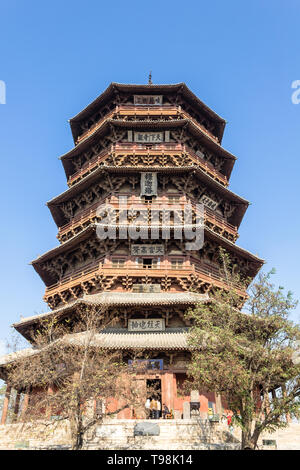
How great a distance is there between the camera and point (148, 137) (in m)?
22.6

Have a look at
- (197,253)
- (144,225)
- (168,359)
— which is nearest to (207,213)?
(197,253)

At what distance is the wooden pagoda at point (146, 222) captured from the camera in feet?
53.8

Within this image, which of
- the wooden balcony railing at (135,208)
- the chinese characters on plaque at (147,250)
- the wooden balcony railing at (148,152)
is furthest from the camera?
the wooden balcony railing at (148,152)

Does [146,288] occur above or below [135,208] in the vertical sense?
below

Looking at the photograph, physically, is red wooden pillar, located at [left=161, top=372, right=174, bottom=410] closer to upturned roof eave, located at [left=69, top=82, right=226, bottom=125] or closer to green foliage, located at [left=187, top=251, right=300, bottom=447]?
green foliage, located at [left=187, top=251, right=300, bottom=447]

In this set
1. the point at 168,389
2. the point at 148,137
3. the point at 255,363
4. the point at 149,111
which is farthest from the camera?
the point at 149,111

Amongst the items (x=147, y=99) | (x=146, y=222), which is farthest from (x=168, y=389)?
(x=147, y=99)

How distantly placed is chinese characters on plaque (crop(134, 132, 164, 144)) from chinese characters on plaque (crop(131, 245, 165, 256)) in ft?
23.2

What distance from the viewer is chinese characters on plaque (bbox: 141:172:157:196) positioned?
2048 cm

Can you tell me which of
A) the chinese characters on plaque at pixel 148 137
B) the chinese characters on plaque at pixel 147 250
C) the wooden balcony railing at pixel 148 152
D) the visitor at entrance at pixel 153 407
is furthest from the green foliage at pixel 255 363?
the chinese characters on plaque at pixel 148 137

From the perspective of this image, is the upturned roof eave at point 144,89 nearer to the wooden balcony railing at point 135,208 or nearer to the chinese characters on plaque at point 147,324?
the wooden balcony railing at point 135,208

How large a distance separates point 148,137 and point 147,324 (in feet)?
37.6

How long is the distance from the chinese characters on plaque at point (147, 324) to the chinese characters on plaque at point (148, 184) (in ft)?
22.9

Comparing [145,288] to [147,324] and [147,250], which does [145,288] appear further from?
[147,250]
